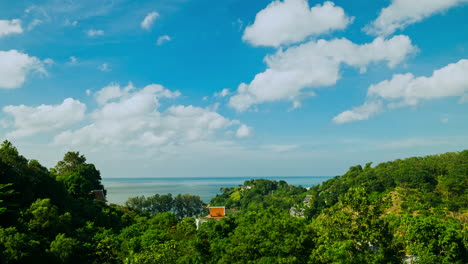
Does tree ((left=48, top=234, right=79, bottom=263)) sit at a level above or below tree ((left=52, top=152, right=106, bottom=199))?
below

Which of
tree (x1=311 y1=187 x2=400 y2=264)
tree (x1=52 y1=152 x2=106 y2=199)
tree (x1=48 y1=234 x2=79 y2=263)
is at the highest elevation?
tree (x1=52 y1=152 x2=106 y2=199)

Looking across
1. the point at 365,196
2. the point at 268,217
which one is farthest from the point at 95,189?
the point at 365,196

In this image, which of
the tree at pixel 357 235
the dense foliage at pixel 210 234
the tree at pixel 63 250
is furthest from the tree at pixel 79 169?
the tree at pixel 357 235

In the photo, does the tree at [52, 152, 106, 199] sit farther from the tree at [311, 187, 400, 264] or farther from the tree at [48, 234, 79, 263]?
the tree at [311, 187, 400, 264]

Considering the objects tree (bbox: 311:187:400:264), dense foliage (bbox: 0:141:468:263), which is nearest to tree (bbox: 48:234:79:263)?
dense foliage (bbox: 0:141:468:263)

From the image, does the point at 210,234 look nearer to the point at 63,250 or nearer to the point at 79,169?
the point at 63,250

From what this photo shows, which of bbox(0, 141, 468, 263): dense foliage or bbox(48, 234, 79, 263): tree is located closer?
bbox(0, 141, 468, 263): dense foliage

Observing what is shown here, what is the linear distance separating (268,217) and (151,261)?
957cm

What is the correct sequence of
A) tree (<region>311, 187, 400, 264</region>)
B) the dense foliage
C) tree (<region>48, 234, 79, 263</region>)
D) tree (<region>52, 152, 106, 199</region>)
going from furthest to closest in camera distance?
tree (<region>52, 152, 106, 199</region>) < tree (<region>48, 234, 79, 263</region>) < the dense foliage < tree (<region>311, 187, 400, 264</region>)

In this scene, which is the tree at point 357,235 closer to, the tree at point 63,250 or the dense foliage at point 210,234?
the dense foliage at point 210,234

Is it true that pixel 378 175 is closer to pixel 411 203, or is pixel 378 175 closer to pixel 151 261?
pixel 411 203

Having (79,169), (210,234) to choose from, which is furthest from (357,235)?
(79,169)

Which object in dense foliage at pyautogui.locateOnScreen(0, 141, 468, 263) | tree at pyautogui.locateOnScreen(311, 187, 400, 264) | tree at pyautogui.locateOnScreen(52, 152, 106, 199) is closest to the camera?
tree at pyautogui.locateOnScreen(311, 187, 400, 264)

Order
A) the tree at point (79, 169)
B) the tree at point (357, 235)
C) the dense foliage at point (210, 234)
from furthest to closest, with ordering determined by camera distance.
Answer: the tree at point (79, 169) < the dense foliage at point (210, 234) < the tree at point (357, 235)
